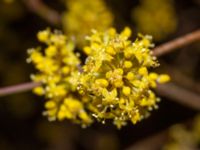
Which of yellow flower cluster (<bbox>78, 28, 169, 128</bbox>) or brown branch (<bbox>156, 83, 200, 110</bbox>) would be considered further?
brown branch (<bbox>156, 83, 200, 110</bbox>)

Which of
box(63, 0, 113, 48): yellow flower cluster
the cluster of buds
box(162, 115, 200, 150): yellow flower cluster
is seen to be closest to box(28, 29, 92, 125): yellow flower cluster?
the cluster of buds

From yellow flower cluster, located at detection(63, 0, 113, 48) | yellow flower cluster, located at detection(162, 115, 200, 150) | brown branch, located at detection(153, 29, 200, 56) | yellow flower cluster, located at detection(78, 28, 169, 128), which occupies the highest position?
yellow flower cluster, located at detection(63, 0, 113, 48)

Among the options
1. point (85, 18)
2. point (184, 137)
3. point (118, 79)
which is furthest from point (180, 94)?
point (118, 79)

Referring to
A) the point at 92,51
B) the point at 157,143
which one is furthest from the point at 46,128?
the point at 92,51

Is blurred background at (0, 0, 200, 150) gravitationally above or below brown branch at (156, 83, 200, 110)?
above

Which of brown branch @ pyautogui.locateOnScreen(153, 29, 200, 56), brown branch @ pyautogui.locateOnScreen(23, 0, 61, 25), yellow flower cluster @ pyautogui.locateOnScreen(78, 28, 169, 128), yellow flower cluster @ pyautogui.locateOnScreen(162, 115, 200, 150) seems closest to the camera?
yellow flower cluster @ pyautogui.locateOnScreen(78, 28, 169, 128)

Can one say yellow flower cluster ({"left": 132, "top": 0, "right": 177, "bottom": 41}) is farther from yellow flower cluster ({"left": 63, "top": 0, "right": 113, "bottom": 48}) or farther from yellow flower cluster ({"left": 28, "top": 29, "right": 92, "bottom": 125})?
yellow flower cluster ({"left": 28, "top": 29, "right": 92, "bottom": 125})

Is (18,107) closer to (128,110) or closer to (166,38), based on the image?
(166,38)
